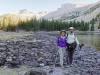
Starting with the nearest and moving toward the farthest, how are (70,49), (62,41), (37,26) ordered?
1. (62,41)
2. (70,49)
3. (37,26)

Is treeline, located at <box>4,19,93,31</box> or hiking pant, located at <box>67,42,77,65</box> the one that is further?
treeline, located at <box>4,19,93,31</box>

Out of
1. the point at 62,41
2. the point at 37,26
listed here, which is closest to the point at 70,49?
the point at 62,41

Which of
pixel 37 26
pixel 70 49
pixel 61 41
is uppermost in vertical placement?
pixel 61 41

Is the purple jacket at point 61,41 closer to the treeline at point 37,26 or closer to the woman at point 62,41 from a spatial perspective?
the woman at point 62,41

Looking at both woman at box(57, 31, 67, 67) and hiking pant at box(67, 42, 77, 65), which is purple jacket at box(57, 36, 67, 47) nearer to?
woman at box(57, 31, 67, 67)

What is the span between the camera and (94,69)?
2162 centimetres

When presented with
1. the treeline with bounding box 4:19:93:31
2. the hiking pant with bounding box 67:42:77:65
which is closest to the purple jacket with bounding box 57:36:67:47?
the hiking pant with bounding box 67:42:77:65

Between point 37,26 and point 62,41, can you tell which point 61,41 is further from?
point 37,26

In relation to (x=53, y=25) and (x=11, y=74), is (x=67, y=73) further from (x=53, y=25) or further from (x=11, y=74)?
(x=53, y=25)

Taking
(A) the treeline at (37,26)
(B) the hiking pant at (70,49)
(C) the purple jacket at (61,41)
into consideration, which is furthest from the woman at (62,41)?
(A) the treeline at (37,26)

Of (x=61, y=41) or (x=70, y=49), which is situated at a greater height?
(x=61, y=41)

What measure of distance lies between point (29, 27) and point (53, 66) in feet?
534

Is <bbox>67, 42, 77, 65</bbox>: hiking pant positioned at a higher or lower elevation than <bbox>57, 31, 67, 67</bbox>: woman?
lower

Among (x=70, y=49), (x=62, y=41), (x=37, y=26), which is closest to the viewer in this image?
(x=62, y=41)
